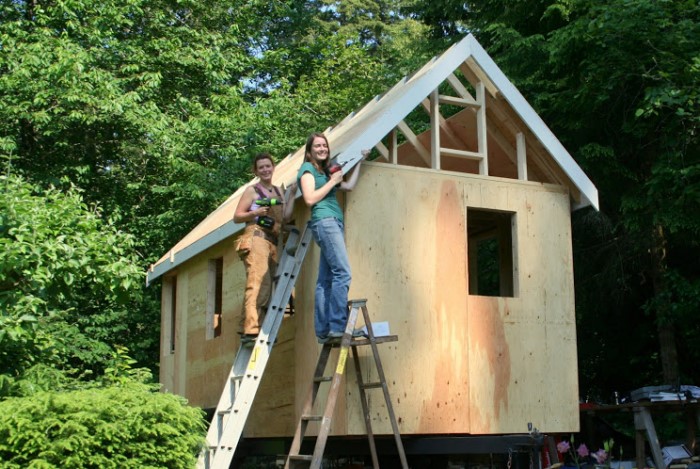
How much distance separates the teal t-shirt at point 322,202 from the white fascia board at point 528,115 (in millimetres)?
2463

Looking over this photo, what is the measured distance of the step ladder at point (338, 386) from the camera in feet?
23.0

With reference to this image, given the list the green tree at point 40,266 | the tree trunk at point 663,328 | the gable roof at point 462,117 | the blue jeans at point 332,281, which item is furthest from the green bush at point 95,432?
the tree trunk at point 663,328

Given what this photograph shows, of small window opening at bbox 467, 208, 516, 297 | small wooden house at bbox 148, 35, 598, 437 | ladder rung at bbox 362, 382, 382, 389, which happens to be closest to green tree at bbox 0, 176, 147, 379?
small wooden house at bbox 148, 35, 598, 437

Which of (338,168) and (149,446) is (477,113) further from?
(149,446)

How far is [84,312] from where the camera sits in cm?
1758

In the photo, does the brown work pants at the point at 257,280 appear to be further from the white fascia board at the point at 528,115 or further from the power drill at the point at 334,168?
the white fascia board at the point at 528,115

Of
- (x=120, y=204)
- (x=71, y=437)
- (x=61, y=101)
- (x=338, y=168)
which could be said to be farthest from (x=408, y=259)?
(x=120, y=204)

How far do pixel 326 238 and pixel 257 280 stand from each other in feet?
3.47

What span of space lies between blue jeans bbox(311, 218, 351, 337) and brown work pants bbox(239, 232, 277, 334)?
2.32 ft

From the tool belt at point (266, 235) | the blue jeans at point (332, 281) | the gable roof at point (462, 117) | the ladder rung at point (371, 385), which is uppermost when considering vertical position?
the gable roof at point (462, 117)

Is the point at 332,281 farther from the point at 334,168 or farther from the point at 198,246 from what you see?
the point at 198,246

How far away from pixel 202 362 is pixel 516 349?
436 cm

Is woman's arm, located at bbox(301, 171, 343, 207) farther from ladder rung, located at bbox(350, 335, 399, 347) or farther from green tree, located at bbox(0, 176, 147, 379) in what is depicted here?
green tree, located at bbox(0, 176, 147, 379)

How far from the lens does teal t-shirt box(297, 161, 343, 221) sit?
297 inches
